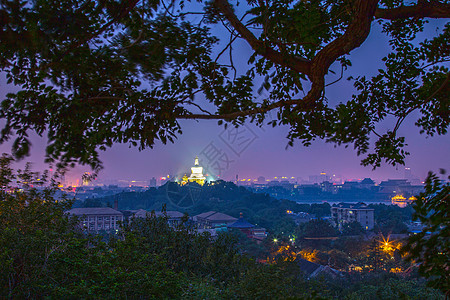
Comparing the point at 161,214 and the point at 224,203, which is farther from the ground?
the point at 161,214

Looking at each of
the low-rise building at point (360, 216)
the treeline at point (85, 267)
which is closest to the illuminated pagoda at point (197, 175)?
the low-rise building at point (360, 216)

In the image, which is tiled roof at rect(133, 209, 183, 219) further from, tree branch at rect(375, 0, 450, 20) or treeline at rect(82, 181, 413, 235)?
treeline at rect(82, 181, 413, 235)

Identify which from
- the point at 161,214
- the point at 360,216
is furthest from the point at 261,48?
the point at 360,216

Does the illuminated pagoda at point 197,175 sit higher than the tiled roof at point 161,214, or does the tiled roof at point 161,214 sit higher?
the illuminated pagoda at point 197,175

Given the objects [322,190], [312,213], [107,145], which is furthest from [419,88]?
[322,190]

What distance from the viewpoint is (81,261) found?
4.13m

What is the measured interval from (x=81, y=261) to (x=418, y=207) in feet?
11.7

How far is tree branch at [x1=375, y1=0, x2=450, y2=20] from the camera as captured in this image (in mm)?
2764

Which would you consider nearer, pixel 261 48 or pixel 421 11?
pixel 261 48

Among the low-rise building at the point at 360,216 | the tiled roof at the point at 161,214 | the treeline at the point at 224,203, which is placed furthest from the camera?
the treeline at the point at 224,203

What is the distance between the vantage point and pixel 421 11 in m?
2.79

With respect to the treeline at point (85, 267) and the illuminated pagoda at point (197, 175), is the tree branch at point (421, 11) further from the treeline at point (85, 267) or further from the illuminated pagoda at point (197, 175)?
the illuminated pagoda at point (197, 175)

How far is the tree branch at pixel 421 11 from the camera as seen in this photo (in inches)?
109

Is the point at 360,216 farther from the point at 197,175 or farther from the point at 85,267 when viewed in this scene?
the point at 85,267
